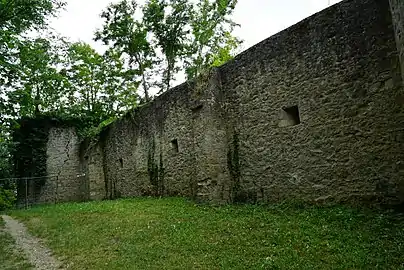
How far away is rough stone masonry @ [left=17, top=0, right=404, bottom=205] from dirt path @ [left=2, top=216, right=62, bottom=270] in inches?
158

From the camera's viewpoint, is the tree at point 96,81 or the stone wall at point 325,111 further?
the tree at point 96,81

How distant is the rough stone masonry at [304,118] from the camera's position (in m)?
6.00

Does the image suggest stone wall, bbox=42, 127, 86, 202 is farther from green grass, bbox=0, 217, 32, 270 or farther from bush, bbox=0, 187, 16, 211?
green grass, bbox=0, 217, 32, 270

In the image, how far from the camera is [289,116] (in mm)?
7824

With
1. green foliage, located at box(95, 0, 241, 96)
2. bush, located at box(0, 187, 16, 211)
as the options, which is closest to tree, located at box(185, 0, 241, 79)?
green foliage, located at box(95, 0, 241, 96)

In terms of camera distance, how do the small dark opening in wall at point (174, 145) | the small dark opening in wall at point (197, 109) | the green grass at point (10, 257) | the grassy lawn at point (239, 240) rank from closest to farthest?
1. the grassy lawn at point (239, 240)
2. the green grass at point (10, 257)
3. the small dark opening in wall at point (197, 109)
4. the small dark opening in wall at point (174, 145)

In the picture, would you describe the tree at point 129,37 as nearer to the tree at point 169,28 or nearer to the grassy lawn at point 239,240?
the tree at point 169,28

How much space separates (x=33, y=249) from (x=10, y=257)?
57 centimetres

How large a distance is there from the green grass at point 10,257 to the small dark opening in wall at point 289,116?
5.70 metres

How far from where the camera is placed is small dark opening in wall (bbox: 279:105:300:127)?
7.69m

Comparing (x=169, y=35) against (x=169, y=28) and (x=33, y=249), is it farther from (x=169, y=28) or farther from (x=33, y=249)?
(x=33, y=249)

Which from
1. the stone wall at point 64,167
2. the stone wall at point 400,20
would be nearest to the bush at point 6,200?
the stone wall at point 64,167

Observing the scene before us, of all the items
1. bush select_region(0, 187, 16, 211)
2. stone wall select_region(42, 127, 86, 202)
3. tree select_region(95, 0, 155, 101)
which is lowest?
bush select_region(0, 187, 16, 211)

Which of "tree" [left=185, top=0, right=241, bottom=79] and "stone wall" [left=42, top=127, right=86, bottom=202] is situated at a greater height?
"tree" [left=185, top=0, right=241, bottom=79]
